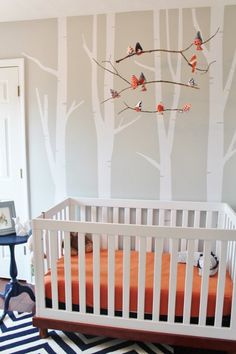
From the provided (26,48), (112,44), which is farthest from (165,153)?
(26,48)

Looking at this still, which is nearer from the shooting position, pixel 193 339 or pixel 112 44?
pixel 193 339

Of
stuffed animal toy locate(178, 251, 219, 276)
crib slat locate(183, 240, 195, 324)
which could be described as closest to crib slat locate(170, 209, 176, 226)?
stuffed animal toy locate(178, 251, 219, 276)

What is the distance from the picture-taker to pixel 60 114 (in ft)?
8.72

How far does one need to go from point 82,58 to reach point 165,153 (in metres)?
1.09

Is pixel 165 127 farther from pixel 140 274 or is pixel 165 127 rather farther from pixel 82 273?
pixel 82 273

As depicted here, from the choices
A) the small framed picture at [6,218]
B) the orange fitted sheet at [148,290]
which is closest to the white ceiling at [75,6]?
the small framed picture at [6,218]

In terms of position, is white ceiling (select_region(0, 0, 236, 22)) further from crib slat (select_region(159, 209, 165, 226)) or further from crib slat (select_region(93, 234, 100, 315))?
crib slat (select_region(93, 234, 100, 315))

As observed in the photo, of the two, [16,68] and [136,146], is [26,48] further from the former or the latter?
[136,146]

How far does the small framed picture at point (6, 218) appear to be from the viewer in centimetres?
231

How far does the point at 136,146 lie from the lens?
2.56 metres

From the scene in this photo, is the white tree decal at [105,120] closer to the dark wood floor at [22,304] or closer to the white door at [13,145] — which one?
the white door at [13,145]

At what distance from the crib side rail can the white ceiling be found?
5.49ft

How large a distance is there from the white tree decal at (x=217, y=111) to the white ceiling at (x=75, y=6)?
0.60 ft

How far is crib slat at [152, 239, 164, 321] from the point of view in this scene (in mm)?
1808
